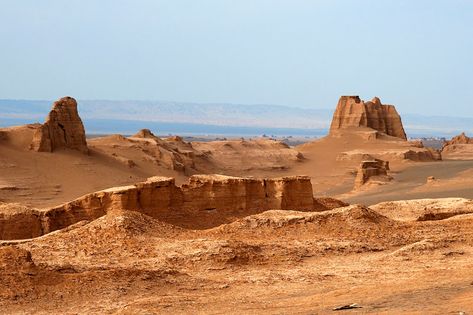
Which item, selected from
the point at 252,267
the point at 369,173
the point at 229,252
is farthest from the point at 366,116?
the point at 252,267

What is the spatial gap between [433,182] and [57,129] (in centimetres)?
2327

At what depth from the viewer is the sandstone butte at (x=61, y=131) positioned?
166 ft

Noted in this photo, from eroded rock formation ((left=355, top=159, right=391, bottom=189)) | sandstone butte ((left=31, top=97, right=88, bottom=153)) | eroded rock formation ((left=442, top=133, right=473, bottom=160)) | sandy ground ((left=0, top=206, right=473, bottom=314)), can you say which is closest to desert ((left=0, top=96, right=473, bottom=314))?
sandy ground ((left=0, top=206, right=473, bottom=314))

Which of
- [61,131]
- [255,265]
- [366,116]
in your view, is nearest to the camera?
[255,265]

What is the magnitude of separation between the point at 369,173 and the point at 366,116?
27.2m

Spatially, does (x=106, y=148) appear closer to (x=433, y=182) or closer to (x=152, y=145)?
(x=152, y=145)

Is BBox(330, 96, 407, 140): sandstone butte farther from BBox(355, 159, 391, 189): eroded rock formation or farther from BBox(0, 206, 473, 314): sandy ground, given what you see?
BBox(0, 206, 473, 314): sandy ground

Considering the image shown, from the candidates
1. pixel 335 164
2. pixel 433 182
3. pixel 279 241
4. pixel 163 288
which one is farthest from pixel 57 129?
pixel 163 288

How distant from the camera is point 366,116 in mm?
84250

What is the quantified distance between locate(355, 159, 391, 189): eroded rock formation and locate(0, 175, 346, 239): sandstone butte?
30209mm

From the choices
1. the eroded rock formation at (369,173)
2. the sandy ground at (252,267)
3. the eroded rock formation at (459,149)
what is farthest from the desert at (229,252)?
the eroded rock formation at (459,149)

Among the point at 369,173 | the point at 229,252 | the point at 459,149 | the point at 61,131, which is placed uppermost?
the point at 61,131

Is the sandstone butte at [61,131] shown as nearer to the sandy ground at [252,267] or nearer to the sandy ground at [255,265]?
the sandy ground at [255,265]

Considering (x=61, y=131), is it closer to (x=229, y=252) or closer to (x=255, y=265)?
(x=229, y=252)
